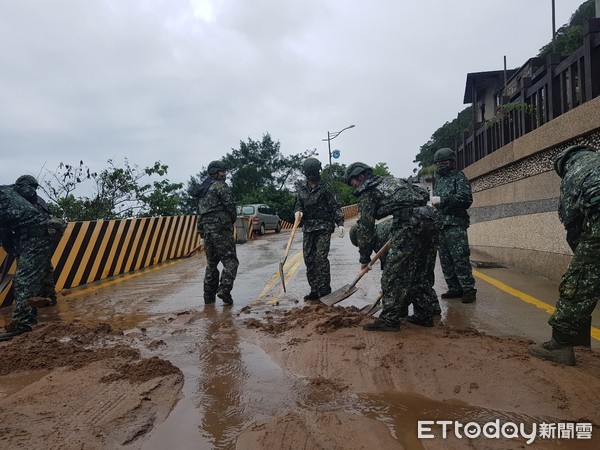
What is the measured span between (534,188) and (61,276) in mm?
8320

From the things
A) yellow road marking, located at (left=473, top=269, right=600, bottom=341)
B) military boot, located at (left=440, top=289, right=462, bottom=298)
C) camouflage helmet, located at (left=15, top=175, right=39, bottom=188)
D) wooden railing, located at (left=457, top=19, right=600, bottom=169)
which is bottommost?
yellow road marking, located at (left=473, top=269, right=600, bottom=341)

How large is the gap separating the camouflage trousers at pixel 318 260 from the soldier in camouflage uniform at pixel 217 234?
99cm

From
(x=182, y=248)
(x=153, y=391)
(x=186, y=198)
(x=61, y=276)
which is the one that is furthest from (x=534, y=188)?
(x=186, y=198)

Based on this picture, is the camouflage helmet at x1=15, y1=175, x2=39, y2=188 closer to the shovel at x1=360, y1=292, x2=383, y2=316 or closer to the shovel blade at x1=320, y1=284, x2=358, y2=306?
the shovel blade at x1=320, y1=284, x2=358, y2=306

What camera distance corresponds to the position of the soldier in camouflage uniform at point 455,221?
221 inches

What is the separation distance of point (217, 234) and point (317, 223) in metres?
1.33

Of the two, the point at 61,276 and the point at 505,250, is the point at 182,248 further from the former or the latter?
the point at 505,250

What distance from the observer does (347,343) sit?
385cm

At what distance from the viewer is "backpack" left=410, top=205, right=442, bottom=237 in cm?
407

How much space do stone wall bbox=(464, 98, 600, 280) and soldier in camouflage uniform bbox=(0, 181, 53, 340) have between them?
674 cm

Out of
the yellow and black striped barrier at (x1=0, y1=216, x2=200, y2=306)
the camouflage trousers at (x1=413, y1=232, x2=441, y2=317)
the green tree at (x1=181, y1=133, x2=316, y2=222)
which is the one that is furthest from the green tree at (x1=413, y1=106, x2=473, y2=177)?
the camouflage trousers at (x1=413, y1=232, x2=441, y2=317)

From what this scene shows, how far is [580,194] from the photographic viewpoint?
310 centimetres

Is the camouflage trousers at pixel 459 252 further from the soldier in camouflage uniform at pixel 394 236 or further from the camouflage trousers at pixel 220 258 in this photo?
the camouflage trousers at pixel 220 258

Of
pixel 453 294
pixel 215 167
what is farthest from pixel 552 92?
pixel 215 167
